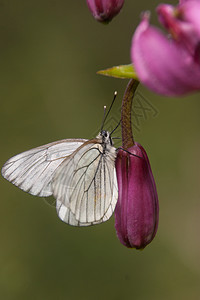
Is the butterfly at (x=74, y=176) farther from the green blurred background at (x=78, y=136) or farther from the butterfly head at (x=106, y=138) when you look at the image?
the green blurred background at (x=78, y=136)

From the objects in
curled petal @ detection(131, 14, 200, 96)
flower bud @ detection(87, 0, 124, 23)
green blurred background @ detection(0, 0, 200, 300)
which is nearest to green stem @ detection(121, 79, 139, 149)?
flower bud @ detection(87, 0, 124, 23)

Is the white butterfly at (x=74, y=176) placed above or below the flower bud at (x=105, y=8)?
below

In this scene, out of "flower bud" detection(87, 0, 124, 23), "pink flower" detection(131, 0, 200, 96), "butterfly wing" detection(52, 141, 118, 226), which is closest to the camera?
"pink flower" detection(131, 0, 200, 96)

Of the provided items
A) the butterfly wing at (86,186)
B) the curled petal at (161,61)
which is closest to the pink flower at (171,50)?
the curled petal at (161,61)

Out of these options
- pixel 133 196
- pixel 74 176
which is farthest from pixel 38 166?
pixel 133 196

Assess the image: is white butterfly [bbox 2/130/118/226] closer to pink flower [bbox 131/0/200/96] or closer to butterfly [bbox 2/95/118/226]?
butterfly [bbox 2/95/118/226]

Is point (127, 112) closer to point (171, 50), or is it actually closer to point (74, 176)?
point (74, 176)

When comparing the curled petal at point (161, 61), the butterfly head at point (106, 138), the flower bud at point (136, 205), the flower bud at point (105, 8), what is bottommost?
the flower bud at point (136, 205)
